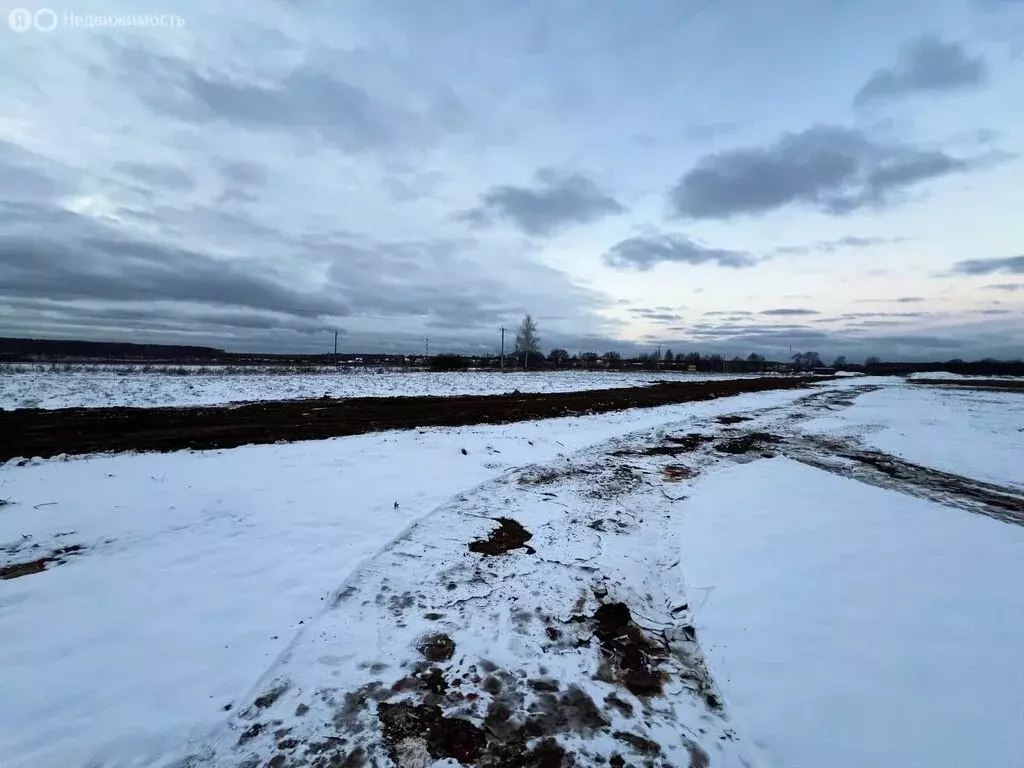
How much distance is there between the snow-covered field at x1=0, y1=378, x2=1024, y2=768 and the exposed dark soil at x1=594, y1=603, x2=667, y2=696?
0.02 m

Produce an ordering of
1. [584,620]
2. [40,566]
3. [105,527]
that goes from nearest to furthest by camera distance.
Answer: [584,620] < [40,566] < [105,527]

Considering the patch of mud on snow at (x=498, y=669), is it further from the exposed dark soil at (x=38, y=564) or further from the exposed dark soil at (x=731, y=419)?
the exposed dark soil at (x=731, y=419)

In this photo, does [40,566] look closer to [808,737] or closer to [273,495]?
[273,495]

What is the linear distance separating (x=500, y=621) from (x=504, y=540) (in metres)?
1.97

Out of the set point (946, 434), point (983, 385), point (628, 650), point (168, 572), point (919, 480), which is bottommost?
point (628, 650)

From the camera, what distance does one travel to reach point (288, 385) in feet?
106

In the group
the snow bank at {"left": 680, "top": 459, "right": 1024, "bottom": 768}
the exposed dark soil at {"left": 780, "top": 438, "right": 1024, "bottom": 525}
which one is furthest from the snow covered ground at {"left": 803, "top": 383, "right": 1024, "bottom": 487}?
the snow bank at {"left": 680, "top": 459, "right": 1024, "bottom": 768}

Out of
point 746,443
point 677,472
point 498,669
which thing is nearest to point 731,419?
point 746,443

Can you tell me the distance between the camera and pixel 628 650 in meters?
4.21

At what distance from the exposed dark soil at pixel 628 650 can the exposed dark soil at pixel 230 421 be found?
10.8m

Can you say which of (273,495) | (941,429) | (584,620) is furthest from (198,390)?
(941,429)

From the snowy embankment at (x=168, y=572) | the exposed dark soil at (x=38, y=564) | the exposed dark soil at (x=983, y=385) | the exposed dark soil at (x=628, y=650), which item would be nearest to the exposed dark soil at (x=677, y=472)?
the snowy embankment at (x=168, y=572)

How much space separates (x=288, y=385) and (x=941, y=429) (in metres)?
36.4

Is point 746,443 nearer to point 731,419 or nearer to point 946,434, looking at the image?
point 731,419
